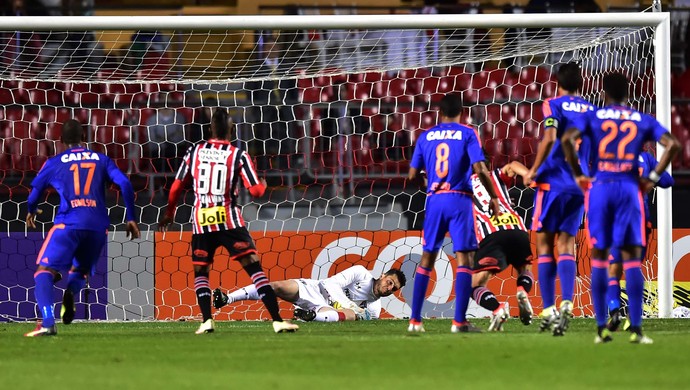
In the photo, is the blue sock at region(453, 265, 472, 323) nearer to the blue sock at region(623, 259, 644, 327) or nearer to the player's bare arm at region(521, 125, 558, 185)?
the player's bare arm at region(521, 125, 558, 185)

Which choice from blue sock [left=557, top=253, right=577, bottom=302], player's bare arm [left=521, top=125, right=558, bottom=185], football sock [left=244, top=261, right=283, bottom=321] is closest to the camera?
player's bare arm [left=521, top=125, right=558, bottom=185]

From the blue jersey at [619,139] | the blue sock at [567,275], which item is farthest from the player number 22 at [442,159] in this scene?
the blue jersey at [619,139]

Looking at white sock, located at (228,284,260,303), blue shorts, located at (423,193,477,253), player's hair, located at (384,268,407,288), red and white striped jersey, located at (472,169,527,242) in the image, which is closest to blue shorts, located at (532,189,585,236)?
blue shorts, located at (423,193,477,253)

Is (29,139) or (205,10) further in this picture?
(205,10)

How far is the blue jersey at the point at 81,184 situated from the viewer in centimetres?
908

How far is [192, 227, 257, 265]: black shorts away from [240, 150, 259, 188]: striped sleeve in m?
0.36

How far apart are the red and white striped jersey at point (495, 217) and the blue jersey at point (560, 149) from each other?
154cm

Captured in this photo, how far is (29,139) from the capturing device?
565 inches

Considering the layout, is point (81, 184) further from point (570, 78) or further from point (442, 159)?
point (570, 78)

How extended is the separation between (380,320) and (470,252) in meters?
3.03

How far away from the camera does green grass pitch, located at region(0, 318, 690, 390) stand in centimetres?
551

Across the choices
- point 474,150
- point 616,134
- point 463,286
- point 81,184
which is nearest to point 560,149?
point 474,150

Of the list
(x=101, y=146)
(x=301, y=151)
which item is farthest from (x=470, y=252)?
(x=101, y=146)

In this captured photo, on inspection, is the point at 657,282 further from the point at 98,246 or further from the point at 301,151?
the point at 98,246
